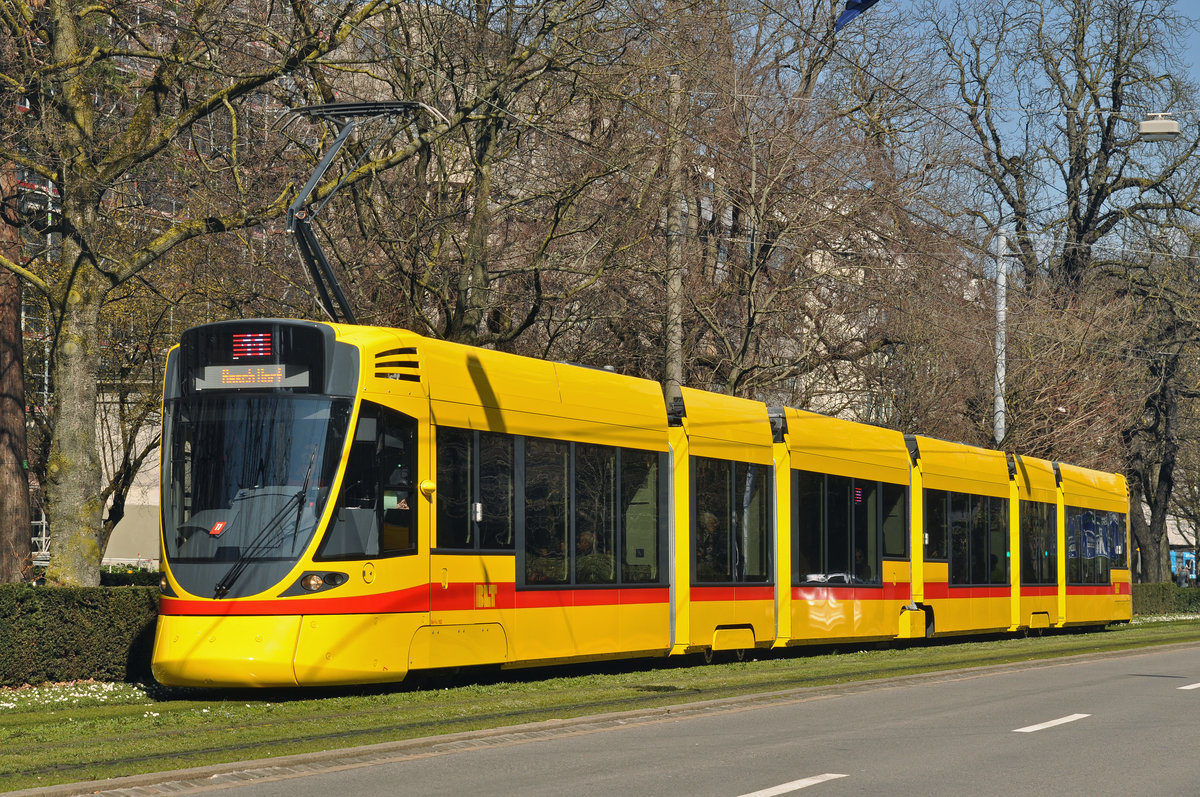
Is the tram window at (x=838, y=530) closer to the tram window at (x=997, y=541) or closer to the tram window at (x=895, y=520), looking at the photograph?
the tram window at (x=895, y=520)

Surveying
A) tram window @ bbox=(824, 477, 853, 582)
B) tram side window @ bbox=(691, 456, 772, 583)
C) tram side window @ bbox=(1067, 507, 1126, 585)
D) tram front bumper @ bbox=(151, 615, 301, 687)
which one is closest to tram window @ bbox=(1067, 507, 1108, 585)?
tram side window @ bbox=(1067, 507, 1126, 585)

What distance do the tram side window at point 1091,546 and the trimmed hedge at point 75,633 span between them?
1956cm

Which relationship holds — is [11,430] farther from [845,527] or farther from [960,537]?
[960,537]

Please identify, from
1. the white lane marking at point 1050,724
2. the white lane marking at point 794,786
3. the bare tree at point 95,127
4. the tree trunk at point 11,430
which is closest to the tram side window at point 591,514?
the bare tree at point 95,127

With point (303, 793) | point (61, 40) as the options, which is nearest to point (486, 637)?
point (303, 793)

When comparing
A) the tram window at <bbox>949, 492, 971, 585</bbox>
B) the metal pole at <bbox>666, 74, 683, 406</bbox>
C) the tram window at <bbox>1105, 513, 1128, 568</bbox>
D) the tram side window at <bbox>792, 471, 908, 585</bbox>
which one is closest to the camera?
the tram side window at <bbox>792, 471, 908, 585</bbox>

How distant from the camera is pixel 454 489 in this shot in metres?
14.5

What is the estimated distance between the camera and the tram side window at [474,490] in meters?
14.4

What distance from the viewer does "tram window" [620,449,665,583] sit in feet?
55.4

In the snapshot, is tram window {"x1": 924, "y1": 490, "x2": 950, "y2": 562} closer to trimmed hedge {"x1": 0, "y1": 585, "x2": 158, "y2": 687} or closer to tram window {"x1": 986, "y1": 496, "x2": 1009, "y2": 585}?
tram window {"x1": 986, "y1": 496, "x2": 1009, "y2": 585}

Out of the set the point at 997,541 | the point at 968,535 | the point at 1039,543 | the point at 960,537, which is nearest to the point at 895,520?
the point at 960,537

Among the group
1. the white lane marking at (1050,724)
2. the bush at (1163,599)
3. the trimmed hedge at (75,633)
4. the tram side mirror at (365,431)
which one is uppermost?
the tram side mirror at (365,431)

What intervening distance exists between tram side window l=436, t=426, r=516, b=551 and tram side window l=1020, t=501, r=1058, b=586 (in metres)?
15.1

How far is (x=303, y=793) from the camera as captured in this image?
319 inches
